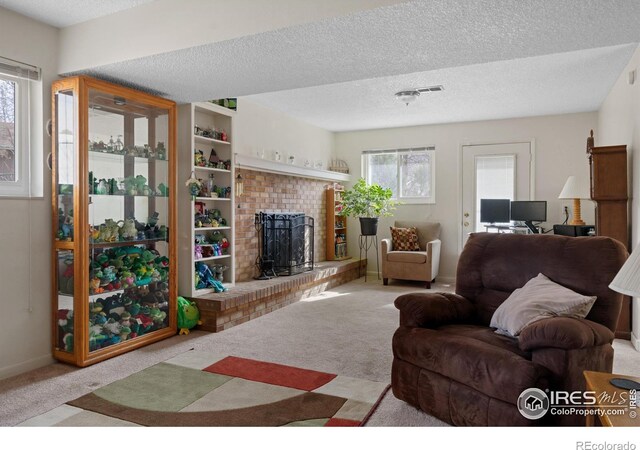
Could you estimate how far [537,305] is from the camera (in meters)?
2.20

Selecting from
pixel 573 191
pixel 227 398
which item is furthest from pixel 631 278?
pixel 573 191

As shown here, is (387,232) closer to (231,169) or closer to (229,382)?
(231,169)

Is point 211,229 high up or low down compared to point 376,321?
up

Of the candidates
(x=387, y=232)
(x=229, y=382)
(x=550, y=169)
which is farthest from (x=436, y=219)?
(x=229, y=382)

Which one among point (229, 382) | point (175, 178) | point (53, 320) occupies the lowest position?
point (229, 382)

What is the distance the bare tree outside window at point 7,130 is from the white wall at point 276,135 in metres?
2.21

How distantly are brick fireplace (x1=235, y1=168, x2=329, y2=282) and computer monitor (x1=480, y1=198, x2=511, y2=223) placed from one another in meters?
2.43

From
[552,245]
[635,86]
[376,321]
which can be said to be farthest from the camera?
[376,321]

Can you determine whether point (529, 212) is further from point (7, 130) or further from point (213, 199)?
point (7, 130)

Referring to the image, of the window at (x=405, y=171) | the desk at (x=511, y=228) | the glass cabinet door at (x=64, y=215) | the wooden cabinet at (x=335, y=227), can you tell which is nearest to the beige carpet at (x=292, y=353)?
the glass cabinet door at (x=64, y=215)

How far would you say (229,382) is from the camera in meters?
2.79

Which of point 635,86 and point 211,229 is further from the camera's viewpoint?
point 211,229

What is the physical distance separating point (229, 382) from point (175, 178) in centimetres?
184
